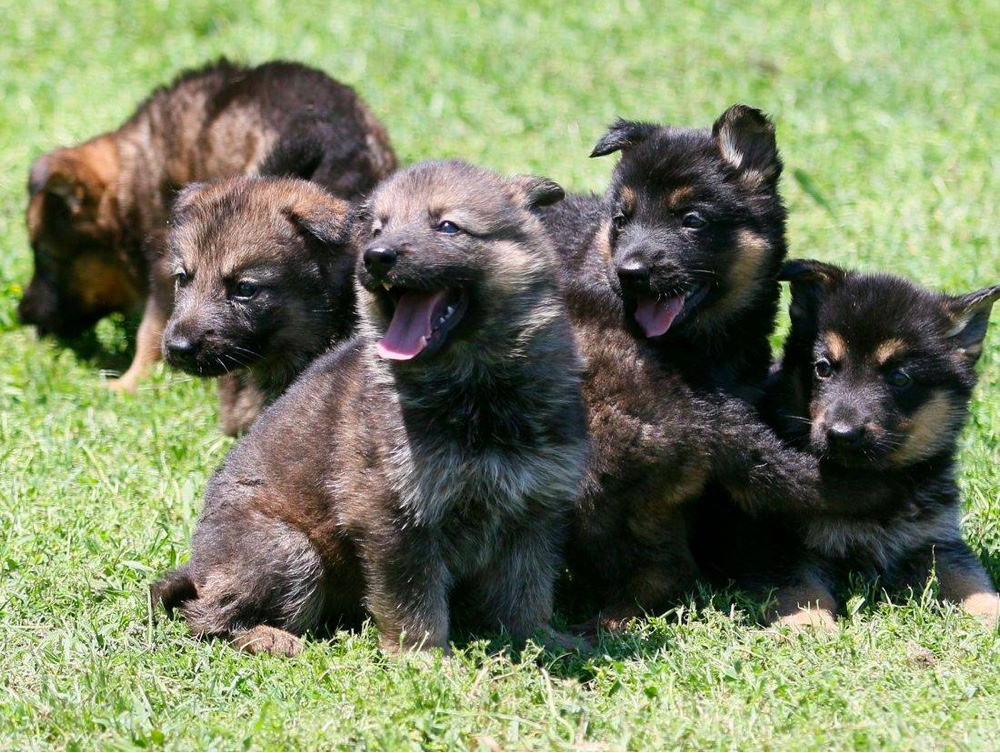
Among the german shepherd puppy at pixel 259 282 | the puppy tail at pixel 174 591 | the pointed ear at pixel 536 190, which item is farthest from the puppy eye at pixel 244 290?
the pointed ear at pixel 536 190

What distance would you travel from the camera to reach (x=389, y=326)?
4887mm

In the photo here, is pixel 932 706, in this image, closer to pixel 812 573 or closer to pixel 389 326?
pixel 812 573

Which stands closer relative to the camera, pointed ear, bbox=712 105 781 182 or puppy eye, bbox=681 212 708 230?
puppy eye, bbox=681 212 708 230

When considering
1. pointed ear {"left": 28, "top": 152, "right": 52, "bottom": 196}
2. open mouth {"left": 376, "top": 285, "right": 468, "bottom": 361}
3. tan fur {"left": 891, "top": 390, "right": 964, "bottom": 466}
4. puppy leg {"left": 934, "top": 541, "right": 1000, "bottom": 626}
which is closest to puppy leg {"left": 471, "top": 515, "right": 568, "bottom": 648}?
open mouth {"left": 376, "top": 285, "right": 468, "bottom": 361}

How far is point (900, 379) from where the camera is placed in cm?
549

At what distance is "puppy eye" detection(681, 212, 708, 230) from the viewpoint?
19.1 ft

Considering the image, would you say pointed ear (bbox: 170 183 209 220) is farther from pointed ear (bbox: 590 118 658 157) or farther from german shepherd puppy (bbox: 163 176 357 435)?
pointed ear (bbox: 590 118 658 157)

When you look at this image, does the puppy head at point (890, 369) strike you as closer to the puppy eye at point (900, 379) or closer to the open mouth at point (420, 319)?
the puppy eye at point (900, 379)

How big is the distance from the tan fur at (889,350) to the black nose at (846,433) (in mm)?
351

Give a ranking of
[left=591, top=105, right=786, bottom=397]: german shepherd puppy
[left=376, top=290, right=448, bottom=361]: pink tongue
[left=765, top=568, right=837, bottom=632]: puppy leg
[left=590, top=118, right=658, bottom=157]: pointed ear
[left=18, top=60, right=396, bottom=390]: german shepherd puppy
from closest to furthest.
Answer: [left=376, top=290, right=448, bottom=361]: pink tongue < [left=765, top=568, right=837, bottom=632]: puppy leg < [left=591, top=105, right=786, bottom=397]: german shepherd puppy < [left=590, top=118, right=658, bottom=157]: pointed ear < [left=18, top=60, right=396, bottom=390]: german shepherd puppy

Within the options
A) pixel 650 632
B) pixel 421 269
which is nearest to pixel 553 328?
pixel 421 269

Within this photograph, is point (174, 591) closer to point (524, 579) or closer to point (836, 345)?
point (524, 579)

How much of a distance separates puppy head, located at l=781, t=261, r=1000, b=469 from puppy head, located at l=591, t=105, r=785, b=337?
290 millimetres

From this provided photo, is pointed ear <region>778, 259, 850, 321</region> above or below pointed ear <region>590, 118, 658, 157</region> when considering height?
below
